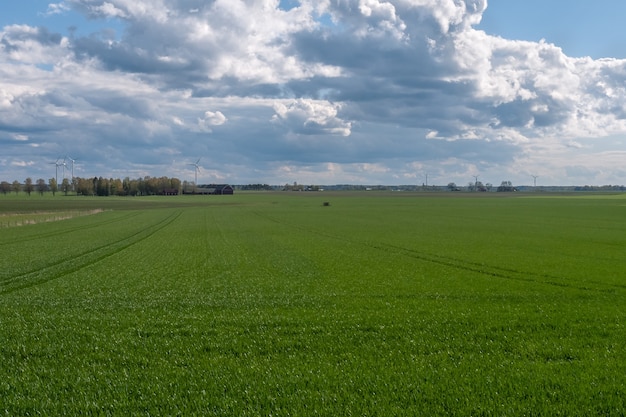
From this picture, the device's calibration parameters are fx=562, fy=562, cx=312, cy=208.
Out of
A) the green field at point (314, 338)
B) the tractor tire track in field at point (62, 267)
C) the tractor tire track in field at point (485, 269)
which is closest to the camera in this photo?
the green field at point (314, 338)

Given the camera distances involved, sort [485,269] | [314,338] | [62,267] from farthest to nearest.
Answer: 1. [62,267]
2. [485,269]
3. [314,338]

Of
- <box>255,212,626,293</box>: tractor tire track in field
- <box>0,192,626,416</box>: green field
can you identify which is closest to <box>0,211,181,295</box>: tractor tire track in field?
<box>0,192,626,416</box>: green field

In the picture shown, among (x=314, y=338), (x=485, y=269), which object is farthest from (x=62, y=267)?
(x=485, y=269)

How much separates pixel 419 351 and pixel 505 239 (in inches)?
1694

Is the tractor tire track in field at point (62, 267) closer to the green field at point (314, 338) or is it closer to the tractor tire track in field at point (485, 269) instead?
the green field at point (314, 338)

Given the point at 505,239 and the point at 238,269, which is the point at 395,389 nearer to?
the point at 238,269

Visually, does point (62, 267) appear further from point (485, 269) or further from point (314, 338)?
point (485, 269)

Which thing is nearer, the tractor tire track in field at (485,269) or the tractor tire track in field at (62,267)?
the tractor tire track in field at (485,269)

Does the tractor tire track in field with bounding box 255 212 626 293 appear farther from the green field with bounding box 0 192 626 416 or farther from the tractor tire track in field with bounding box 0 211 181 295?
the tractor tire track in field with bounding box 0 211 181 295

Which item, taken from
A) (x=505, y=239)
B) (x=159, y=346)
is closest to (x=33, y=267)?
(x=159, y=346)

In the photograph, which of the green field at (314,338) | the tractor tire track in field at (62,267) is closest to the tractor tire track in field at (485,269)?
the green field at (314,338)

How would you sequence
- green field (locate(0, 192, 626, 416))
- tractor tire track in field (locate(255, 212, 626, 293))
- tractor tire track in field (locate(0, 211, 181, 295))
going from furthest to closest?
tractor tire track in field (locate(0, 211, 181, 295))
tractor tire track in field (locate(255, 212, 626, 293))
green field (locate(0, 192, 626, 416))

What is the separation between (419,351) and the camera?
15500 mm

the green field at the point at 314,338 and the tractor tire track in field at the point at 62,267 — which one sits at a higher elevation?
the green field at the point at 314,338
